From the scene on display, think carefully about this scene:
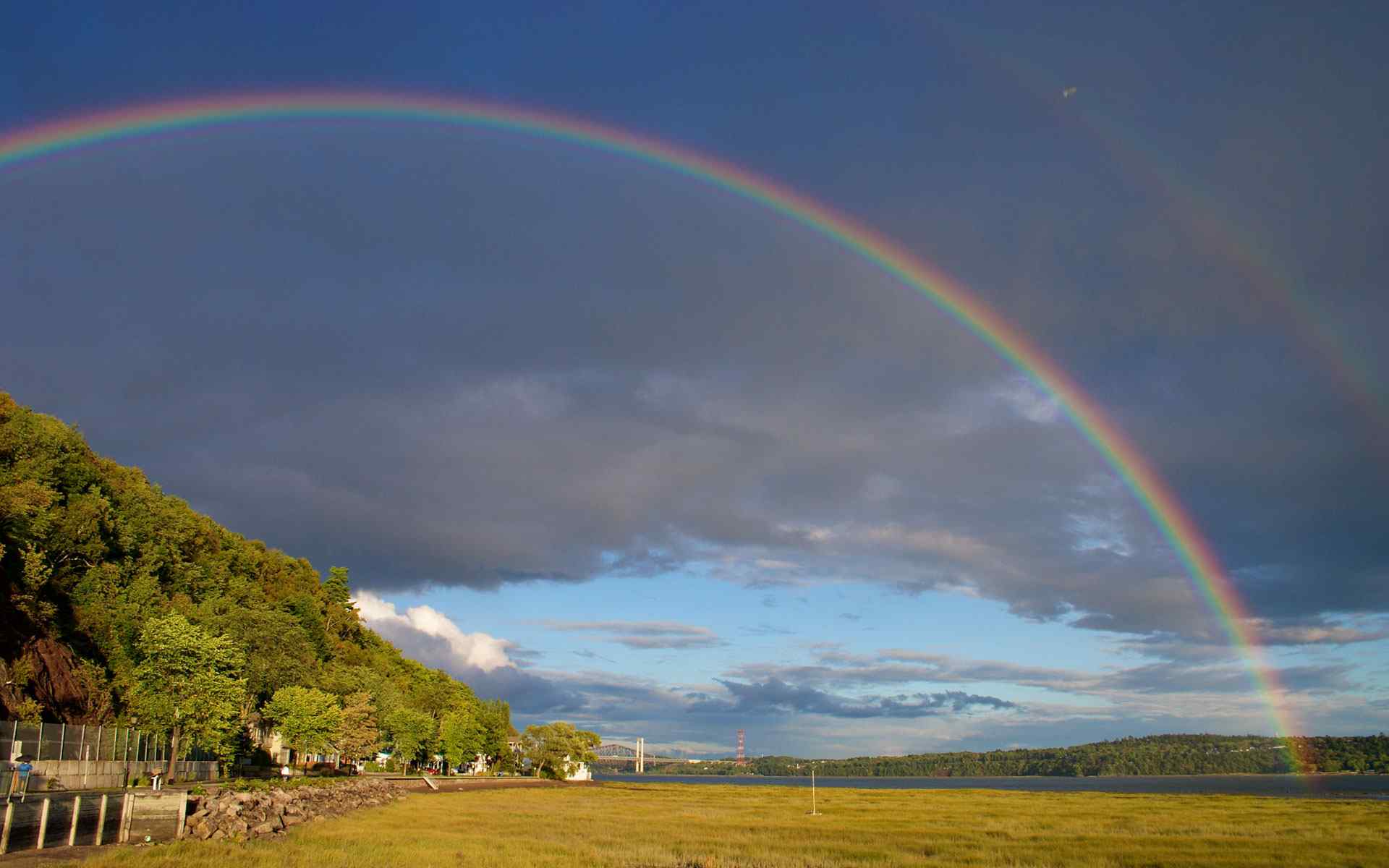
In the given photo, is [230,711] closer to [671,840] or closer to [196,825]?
[196,825]

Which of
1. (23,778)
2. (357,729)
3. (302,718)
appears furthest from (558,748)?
(23,778)

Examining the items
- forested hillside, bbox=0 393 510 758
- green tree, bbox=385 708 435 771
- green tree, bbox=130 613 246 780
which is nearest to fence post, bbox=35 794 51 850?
green tree, bbox=130 613 246 780

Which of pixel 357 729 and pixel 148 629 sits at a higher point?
pixel 148 629

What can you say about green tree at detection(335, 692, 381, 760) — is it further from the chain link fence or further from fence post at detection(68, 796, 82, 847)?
fence post at detection(68, 796, 82, 847)

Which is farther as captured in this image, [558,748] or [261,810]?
[558,748]

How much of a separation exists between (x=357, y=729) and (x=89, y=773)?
59105 mm

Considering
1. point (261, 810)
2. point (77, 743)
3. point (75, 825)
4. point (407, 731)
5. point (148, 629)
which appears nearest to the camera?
point (75, 825)

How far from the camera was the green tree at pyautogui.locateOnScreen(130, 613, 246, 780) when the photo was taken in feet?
229

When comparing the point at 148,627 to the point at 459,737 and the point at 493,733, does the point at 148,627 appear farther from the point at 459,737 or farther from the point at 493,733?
the point at 493,733

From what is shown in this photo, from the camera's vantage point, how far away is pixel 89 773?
60.4m

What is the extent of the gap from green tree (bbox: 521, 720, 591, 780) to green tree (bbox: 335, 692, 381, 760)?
6978 cm

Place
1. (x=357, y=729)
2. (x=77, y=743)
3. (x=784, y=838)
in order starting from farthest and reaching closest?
(x=357, y=729)
(x=77, y=743)
(x=784, y=838)

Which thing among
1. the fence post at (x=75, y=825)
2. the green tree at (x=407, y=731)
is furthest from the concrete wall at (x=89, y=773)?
the green tree at (x=407, y=731)

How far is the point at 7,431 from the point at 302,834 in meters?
52.8
